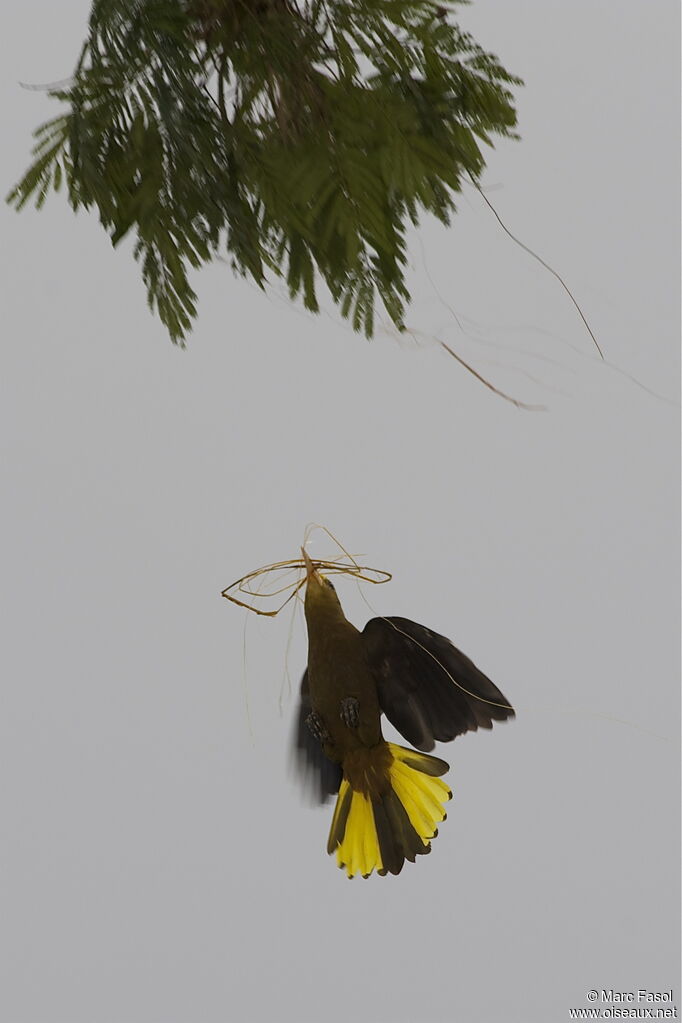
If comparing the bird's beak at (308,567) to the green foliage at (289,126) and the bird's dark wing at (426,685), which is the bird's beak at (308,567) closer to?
the bird's dark wing at (426,685)

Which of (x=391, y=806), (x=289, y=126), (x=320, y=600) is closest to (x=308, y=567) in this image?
(x=320, y=600)

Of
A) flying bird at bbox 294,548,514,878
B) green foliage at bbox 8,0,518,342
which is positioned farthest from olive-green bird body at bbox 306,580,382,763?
green foliage at bbox 8,0,518,342

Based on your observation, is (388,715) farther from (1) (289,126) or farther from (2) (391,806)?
(1) (289,126)

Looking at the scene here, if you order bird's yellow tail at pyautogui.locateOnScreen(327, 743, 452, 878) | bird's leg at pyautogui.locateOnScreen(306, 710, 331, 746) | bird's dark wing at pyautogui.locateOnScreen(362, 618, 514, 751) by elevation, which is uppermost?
bird's dark wing at pyautogui.locateOnScreen(362, 618, 514, 751)

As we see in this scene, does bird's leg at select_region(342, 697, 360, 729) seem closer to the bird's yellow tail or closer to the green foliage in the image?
the bird's yellow tail

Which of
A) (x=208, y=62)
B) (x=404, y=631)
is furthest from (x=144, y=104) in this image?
(x=404, y=631)

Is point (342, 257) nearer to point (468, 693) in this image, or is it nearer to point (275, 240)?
point (275, 240)

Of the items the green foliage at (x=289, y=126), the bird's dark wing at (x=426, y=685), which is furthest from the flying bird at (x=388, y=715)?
the green foliage at (x=289, y=126)
